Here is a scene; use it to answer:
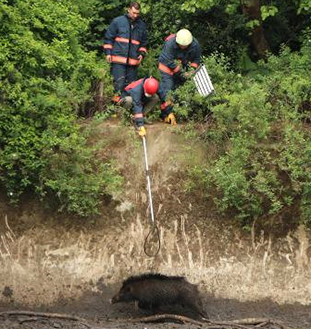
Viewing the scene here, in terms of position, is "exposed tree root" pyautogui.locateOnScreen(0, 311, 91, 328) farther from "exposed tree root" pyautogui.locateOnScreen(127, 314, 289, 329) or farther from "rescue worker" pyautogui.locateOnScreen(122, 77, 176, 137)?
"rescue worker" pyautogui.locateOnScreen(122, 77, 176, 137)

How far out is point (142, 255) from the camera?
12555mm

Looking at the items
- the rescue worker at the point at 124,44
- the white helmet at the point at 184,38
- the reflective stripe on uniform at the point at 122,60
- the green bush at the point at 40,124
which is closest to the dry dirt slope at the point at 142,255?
the green bush at the point at 40,124

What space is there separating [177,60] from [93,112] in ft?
5.15

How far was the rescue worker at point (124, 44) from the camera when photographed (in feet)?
45.1

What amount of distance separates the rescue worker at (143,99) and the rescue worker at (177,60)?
0.14 metres

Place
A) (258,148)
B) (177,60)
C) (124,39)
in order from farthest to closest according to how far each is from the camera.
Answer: (124,39), (177,60), (258,148)

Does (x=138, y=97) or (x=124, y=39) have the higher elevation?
(x=124, y=39)

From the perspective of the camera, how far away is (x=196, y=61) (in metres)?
13.6

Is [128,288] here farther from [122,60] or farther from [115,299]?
[122,60]

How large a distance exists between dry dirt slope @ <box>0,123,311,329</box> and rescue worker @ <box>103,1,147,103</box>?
1.17 m

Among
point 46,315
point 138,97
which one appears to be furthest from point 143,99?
point 46,315

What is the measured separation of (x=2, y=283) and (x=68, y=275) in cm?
95

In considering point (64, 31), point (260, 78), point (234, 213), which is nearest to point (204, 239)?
point (234, 213)

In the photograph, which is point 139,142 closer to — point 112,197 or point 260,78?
point 112,197
